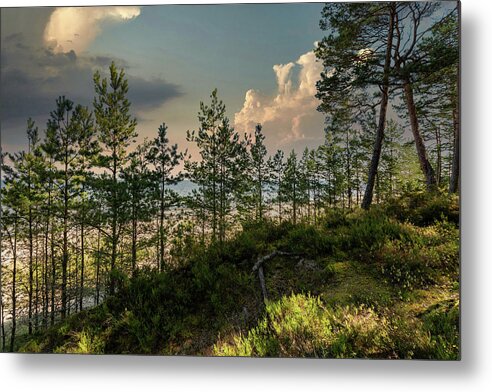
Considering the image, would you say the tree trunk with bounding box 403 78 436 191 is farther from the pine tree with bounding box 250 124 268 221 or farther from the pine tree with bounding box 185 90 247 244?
the pine tree with bounding box 185 90 247 244

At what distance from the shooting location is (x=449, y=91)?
3531 mm

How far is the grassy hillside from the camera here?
335 cm

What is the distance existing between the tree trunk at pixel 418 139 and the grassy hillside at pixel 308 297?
22cm

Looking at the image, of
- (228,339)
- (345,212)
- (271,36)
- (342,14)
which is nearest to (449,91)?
(342,14)

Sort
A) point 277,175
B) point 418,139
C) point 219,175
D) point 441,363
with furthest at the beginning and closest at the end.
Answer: point 219,175
point 277,175
point 418,139
point 441,363

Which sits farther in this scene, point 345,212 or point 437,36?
point 345,212

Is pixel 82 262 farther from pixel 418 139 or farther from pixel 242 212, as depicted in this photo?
pixel 418 139

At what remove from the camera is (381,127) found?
3.67 meters

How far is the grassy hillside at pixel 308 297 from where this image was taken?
3348 millimetres

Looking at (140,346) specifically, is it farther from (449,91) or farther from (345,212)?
(449,91)

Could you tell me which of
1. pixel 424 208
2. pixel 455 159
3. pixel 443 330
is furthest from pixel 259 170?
pixel 443 330

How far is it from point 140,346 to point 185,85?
277 centimetres

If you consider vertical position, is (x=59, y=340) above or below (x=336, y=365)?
above

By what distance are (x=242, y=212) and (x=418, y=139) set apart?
1976 mm
